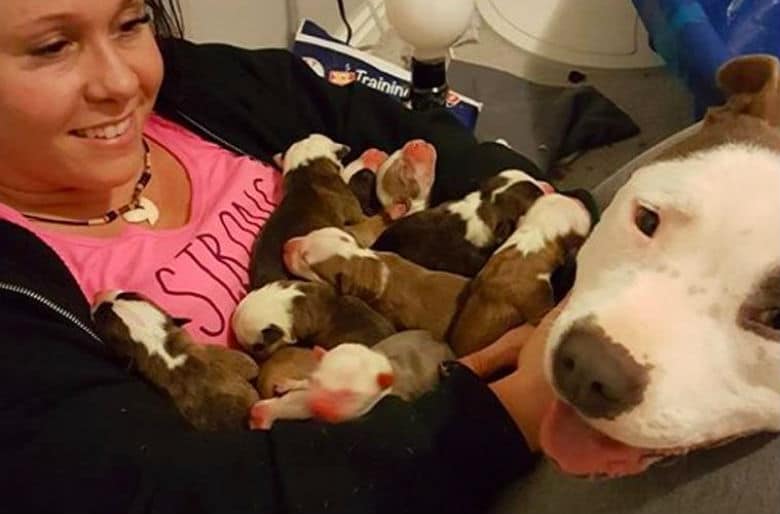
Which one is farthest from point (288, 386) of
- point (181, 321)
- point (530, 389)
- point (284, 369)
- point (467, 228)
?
point (467, 228)

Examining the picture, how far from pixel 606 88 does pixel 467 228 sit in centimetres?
150

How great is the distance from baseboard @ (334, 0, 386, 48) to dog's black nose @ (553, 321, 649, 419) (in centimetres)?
219

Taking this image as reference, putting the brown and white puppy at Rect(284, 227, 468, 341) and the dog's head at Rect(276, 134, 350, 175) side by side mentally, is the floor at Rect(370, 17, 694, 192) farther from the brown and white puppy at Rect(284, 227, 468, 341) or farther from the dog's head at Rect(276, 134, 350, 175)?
the brown and white puppy at Rect(284, 227, 468, 341)

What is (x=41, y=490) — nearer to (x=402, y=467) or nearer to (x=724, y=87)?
(x=402, y=467)

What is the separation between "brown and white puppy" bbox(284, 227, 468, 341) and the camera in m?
1.70

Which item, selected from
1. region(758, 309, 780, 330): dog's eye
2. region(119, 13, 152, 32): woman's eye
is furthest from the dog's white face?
region(119, 13, 152, 32): woman's eye

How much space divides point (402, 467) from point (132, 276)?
0.49 m

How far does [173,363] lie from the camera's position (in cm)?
149

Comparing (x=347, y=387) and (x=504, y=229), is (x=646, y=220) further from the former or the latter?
(x=504, y=229)

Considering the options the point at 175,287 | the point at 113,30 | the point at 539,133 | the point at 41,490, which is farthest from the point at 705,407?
the point at 539,133

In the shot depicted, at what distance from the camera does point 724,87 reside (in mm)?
1338

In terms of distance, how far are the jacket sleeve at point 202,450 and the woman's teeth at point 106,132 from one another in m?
0.29

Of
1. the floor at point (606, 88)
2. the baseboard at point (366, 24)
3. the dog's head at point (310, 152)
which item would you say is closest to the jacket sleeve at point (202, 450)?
the dog's head at point (310, 152)

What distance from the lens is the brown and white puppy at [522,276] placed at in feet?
5.25
